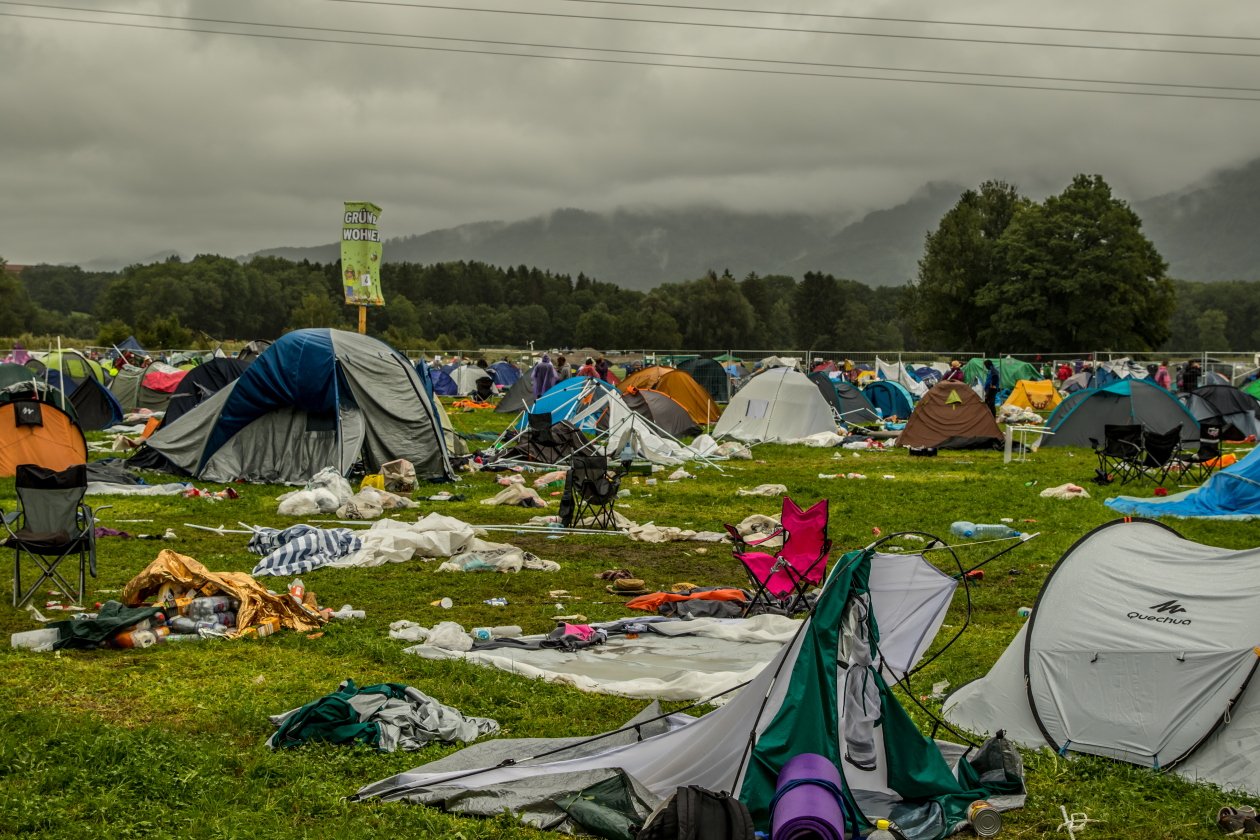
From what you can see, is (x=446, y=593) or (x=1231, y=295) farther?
(x=1231, y=295)

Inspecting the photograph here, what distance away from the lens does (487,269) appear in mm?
122125

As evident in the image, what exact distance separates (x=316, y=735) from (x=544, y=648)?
255 centimetres

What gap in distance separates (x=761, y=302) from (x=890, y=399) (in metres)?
76.7

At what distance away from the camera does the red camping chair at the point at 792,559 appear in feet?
33.3

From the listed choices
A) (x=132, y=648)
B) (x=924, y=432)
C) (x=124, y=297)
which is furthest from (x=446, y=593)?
(x=124, y=297)

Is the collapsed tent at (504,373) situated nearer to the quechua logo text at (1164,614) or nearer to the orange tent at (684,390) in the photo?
the orange tent at (684,390)

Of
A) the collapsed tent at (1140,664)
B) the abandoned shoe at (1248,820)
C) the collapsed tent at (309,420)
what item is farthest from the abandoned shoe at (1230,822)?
the collapsed tent at (309,420)

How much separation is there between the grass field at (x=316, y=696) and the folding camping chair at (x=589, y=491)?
0.62m

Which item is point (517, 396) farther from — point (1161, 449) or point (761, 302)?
point (761, 302)

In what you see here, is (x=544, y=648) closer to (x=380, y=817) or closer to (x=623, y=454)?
(x=380, y=817)

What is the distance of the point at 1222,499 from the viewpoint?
15.3 m

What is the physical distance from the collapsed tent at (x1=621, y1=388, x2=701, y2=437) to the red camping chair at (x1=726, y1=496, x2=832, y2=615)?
15.2 m

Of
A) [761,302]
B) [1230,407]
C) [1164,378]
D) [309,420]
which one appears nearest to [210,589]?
[309,420]

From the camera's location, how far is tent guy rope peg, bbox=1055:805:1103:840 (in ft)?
18.4
